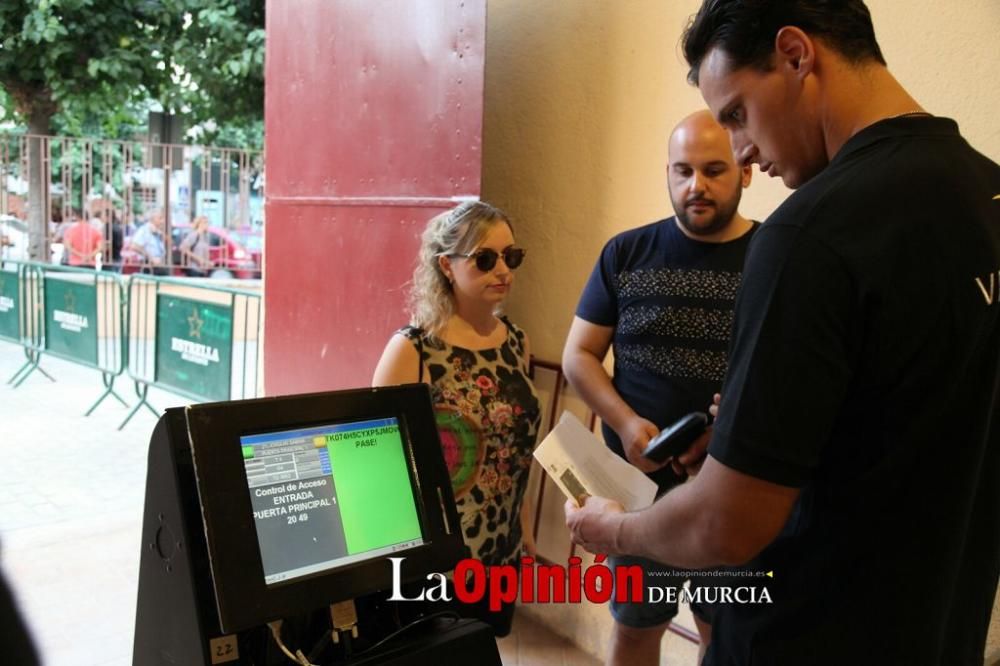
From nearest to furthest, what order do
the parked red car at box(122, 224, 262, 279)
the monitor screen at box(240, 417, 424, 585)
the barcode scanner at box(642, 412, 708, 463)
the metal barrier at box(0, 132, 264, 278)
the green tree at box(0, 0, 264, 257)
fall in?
the monitor screen at box(240, 417, 424, 585)
the barcode scanner at box(642, 412, 708, 463)
the green tree at box(0, 0, 264, 257)
the metal barrier at box(0, 132, 264, 278)
the parked red car at box(122, 224, 262, 279)

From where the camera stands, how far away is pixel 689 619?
2.85 meters

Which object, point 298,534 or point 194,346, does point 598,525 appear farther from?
point 194,346

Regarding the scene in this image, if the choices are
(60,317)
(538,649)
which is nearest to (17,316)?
(60,317)

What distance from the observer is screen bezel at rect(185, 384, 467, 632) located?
105 centimetres

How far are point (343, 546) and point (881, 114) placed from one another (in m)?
0.97

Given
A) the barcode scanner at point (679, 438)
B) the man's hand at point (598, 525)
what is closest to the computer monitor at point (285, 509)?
the man's hand at point (598, 525)

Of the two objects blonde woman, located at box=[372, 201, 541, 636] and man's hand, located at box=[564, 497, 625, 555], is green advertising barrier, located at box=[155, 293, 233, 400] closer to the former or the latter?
blonde woman, located at box=[372, 201, 541, 636]

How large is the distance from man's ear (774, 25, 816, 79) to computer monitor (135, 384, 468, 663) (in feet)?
2.46

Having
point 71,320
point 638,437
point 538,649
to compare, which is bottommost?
point 538,649

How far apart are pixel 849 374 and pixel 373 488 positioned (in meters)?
0.71

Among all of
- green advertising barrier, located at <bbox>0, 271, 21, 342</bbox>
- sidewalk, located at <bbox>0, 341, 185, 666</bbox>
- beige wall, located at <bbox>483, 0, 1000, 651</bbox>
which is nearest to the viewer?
beige wall, located at <bbox>483, 0, 1000, 651</bbox>

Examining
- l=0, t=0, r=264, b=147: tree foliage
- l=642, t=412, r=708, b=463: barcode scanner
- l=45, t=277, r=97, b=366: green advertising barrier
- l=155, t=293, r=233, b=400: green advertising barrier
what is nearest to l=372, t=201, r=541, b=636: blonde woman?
l=642, t=412, r=708, b=463: barcode scanner

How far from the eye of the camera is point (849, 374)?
982 millimetres

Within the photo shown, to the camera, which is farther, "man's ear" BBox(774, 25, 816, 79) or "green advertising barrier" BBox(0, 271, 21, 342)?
"green advertising barrier" BBox(0, 271, 21, 342)
